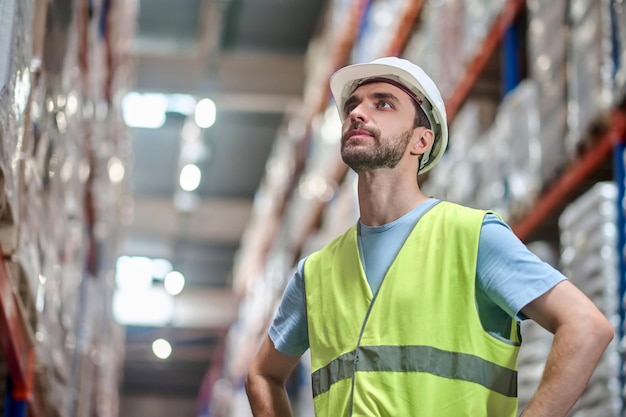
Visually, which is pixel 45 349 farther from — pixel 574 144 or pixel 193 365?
pixel 193 365

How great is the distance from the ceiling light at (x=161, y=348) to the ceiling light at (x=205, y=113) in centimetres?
811

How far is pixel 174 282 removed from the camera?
760 inches

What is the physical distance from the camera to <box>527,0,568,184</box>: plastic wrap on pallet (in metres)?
5.32

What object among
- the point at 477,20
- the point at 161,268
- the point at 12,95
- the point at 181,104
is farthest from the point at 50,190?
the point at 161,268

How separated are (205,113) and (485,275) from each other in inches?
463

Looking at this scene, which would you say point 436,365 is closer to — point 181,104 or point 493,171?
point 493,171

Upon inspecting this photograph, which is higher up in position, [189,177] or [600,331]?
[189,177]

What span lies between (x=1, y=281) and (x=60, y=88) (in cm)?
143

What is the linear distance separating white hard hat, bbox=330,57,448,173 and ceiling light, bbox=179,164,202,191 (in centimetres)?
1292

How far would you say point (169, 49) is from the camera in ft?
44.1

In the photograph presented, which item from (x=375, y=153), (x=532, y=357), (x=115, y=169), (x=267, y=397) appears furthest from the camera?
(x=115, y=169)

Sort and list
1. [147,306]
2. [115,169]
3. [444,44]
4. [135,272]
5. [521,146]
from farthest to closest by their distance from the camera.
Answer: [147,306], [135,272], [115,169], [444,44], [521,146]

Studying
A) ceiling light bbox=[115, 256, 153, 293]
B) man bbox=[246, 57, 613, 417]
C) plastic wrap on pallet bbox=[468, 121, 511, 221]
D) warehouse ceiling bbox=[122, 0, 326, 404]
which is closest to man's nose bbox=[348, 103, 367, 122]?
man bbox=[246, 57, 613, 417]

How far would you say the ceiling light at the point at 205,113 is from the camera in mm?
13797
